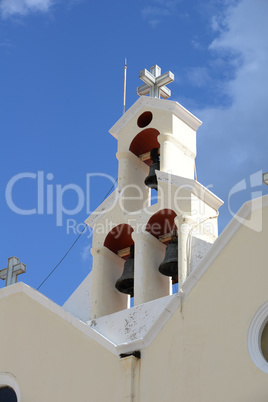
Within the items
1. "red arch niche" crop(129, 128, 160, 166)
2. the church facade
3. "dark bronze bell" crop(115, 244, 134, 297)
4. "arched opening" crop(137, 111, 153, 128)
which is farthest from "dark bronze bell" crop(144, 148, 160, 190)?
"dark bronze bell" crop(115, 244, 134, 297)

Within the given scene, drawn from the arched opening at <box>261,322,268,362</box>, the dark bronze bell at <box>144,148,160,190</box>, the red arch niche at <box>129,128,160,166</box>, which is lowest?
the arched opening at <box>261,322,268,362</box>

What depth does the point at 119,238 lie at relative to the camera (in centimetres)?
1539

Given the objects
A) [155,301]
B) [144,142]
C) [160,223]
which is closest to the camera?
[155,301]

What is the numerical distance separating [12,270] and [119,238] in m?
1.84

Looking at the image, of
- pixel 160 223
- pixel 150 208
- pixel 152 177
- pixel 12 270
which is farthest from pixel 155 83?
pixel 12 270

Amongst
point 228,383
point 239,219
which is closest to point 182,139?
point 239,219

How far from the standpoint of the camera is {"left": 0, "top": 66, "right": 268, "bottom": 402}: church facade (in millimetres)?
11672

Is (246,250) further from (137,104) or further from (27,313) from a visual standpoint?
(137,104)

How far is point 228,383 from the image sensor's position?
11.3 metres

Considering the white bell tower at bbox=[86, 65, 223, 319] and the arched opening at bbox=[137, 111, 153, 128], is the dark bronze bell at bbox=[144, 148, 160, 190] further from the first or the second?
the arched opening at bbox=[137, 111, 153, 128]

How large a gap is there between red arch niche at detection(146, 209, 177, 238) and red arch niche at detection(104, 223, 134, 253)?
46cm

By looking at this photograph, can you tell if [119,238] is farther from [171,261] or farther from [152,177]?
[171,261]

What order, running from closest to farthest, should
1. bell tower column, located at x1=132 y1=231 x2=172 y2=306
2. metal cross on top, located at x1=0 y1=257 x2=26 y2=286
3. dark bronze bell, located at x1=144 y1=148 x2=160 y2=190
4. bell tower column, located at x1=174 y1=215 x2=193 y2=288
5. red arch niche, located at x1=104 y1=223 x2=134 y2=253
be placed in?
bell tower column, located at x1=174 y1=215 x2=193 y2=288 → bell tower column, located at x1=132 y1=231 x2=172 y2=306 → metal cross on top, located at x1=0 y1=257 x2=26 y2=286 → red arch niche, located at x1=104 y1=223 x2=134 y2=253 → dark bronze bell, located at x1=144 y1=148 x2=160 y2=190

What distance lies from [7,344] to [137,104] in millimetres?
4705
